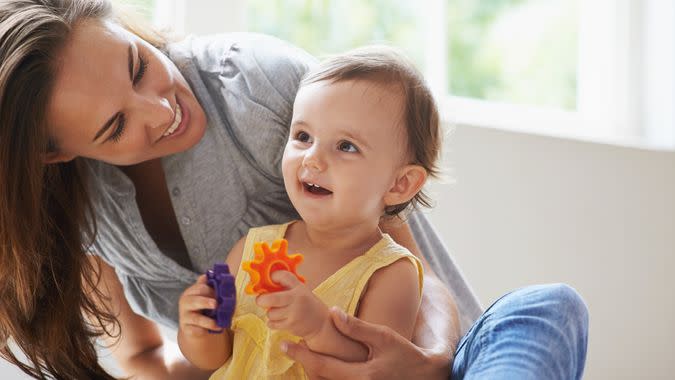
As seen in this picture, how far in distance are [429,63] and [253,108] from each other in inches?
52.6

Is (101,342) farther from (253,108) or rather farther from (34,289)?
(253,108)

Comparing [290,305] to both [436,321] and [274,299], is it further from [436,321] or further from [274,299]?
[436,321]

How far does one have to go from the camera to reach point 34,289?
4.63 feet

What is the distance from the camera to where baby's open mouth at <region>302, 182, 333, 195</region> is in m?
1.25

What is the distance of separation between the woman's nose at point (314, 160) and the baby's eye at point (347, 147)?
0.12ft

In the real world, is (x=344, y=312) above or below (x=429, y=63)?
above

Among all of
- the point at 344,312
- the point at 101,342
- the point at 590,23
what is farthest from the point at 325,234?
the point at 590,23

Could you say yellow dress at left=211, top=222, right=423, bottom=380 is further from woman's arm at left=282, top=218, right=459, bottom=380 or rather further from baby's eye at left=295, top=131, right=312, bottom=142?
baby's eye at left=295, top=131, right=312, bottom=142

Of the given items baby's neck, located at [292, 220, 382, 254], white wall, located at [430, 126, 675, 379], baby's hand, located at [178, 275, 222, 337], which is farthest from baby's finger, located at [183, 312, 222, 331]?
white wall, located at [430, 126, 675, 379]

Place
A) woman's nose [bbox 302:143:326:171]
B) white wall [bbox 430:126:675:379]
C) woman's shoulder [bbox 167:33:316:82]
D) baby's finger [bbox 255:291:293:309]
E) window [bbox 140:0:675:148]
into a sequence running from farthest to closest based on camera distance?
1. window [bbox 140:0:675:148]
2. white wall [bbox 430:126:675:379]
3. woman's shoulder [bbox 167:33:316:82]
4. woman's nose [bbox 302:143:326:171]
5. baby's finger [bbox 255:291:293:309]

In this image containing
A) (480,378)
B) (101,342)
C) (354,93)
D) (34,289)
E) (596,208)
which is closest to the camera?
(480,378)

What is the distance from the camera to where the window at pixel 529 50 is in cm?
261

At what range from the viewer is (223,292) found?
1.10 metres

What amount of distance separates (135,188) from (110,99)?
0.90 ft
